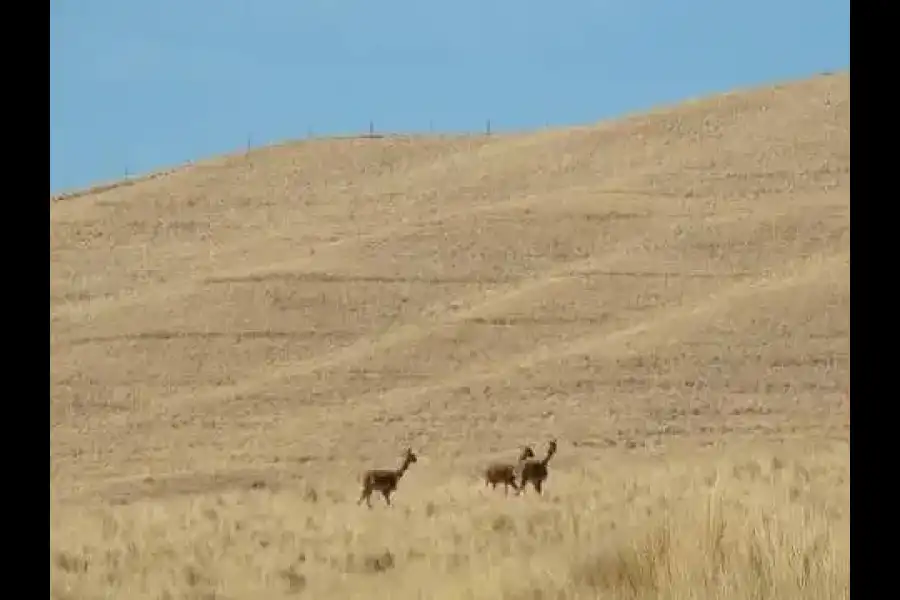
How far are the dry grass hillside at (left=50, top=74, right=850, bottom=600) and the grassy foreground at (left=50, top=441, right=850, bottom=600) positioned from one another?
0.04 m

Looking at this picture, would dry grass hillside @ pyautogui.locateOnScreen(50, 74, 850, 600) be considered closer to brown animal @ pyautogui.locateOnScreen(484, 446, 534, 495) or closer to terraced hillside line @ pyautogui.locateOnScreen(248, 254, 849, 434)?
terraced hillside line @ pyautogui.locateOnScreen(248, 254, 849, 434)

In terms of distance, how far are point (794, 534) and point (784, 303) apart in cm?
3145

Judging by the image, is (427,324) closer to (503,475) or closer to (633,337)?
(633,337)

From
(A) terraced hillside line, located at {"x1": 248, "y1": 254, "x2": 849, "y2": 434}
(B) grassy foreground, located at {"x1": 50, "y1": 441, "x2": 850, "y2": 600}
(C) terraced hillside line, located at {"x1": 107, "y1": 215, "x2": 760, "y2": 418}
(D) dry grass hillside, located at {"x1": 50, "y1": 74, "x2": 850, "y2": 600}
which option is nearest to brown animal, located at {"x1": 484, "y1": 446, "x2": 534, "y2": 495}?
(B) grassy foreground, located at {"x1": 50, "y1": 441, "x2": 850, "y2": 600}

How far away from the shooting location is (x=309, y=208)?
5831 centimetres

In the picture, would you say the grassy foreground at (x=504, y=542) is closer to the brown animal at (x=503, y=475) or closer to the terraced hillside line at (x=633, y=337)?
the brown animal at (x=503, y=475)

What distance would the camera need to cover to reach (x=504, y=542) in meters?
9.88

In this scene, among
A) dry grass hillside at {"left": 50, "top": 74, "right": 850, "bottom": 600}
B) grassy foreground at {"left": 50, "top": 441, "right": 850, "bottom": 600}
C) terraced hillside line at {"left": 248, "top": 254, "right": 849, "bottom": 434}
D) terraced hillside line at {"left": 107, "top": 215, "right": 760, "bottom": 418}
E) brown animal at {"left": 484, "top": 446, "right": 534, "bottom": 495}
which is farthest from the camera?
terraced hillside line at {"left": 107, "top": 215, "right": 760, "bottom": 418}

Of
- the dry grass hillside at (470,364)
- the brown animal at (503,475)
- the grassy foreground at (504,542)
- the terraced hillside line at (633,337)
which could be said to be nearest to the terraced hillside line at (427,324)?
the dry grass hillside at (470,364)

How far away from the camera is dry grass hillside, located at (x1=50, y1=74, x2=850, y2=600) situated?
29.0 ft

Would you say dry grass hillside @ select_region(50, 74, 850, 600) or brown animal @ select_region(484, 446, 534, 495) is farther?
brown animal @ select_region(484, 446, 534, 495)

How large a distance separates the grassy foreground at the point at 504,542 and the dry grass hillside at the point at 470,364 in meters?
0.04

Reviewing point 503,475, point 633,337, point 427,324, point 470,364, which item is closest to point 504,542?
point 503,475
